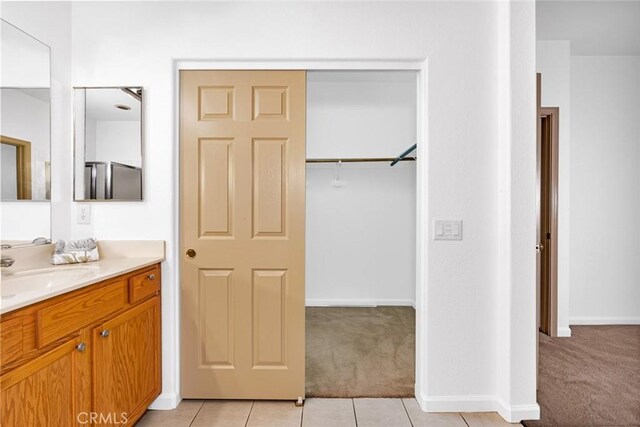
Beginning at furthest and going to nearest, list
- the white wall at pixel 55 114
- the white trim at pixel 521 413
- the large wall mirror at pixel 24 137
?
the white trim at pixel 521 413
the white wall at pixel 55 114
the large wall mirror at pixel 24 137

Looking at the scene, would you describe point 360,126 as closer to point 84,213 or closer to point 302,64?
point 302,64

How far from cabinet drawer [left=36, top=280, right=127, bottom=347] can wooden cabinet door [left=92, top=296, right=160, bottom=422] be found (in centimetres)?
7

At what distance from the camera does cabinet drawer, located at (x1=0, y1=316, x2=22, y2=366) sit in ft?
3.50

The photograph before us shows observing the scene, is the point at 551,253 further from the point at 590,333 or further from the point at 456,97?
the point at 456,97

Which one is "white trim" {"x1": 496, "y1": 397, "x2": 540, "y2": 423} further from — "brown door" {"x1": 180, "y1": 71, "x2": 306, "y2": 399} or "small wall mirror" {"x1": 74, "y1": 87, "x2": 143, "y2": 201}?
"small wall mirror" {"x1": 74, "y1": 87, "x2": 143, "y2": 201}

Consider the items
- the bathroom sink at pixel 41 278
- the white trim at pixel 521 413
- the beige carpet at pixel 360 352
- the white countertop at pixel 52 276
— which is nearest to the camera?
the white countertop at pixel 52 276

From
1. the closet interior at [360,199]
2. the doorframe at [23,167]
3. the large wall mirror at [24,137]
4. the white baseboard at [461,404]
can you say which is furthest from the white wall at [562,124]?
the doorframe at [23,167]

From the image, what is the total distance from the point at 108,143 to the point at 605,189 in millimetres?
4459

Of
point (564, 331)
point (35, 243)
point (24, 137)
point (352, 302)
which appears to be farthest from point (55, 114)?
point (564, 331)

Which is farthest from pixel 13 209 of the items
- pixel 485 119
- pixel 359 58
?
pixel 485 119

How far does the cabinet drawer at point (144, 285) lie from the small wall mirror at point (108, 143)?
0.48 metres

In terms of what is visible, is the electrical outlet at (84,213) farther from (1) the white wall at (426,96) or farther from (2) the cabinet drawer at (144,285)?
(2) the cabinet drawer at (144,285)

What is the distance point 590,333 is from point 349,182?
112 inches

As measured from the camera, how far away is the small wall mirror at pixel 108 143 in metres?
2.11
